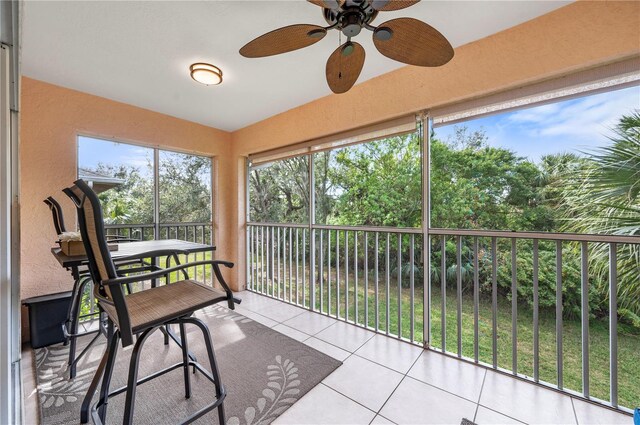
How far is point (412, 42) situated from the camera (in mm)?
1217

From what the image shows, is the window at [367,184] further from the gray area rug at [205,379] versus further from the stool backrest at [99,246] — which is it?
the stool backrest at [99,246]

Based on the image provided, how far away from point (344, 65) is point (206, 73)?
1349 mm

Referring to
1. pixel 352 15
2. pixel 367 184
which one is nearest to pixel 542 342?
pixel 367 184

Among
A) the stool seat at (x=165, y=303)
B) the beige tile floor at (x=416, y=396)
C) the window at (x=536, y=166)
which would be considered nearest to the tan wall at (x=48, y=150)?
the beige tile floor at (x=416, y=396)

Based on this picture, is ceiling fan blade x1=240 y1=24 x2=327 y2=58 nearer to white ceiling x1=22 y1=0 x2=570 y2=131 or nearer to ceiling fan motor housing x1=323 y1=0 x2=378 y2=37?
ceiling fan motor housing x1=323 y1=0 x2=378 y2=37

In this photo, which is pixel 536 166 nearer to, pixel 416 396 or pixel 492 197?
pixel 492 197

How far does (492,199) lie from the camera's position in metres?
2.60

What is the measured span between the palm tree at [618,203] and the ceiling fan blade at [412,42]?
54.6 inches

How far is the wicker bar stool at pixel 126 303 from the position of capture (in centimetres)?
96

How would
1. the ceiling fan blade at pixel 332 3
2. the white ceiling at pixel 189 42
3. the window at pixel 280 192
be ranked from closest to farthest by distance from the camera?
1. the ceiling fan blade at pixel 332 3
2. the white ceiling at pixel 189 42
3. the window at pixel 280 192

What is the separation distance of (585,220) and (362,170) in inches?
117

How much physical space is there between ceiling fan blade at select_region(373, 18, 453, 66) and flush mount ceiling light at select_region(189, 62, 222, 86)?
4.95 ft

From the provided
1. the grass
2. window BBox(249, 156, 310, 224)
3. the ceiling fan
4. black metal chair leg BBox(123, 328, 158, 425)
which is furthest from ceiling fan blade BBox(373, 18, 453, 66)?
window BBox(249, 156, 310, 224)

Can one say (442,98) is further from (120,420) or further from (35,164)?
(35,164)
